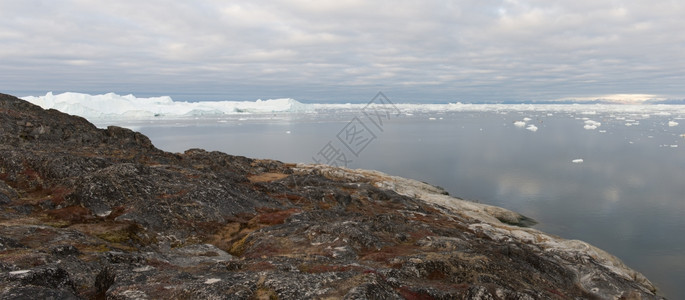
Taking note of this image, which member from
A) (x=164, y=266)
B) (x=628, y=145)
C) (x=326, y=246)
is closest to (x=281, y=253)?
(x=326, y=246)

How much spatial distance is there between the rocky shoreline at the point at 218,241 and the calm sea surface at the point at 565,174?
1458cm

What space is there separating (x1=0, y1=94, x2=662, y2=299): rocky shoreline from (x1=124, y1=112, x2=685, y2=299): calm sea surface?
574 inches

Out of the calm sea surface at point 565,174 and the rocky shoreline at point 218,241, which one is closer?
the rocky shoreline at point 218,241

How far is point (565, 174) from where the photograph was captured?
8450 cm

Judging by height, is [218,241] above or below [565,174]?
above

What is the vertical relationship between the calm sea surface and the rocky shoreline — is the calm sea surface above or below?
below

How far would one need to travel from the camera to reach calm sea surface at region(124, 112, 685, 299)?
154ft

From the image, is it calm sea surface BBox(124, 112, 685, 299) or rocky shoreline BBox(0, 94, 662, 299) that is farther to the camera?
calm sea surface BBox(124, 112, 685, 299)

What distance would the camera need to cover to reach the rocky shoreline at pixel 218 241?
43.5 feet

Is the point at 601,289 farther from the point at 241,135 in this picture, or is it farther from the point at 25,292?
the point at 241,135

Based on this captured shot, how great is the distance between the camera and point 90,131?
46375mm

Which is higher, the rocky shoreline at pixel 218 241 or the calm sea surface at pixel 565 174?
the rocky shoreline at pixel 218 241

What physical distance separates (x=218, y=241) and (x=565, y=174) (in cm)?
8243

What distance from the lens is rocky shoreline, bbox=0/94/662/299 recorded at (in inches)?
523
